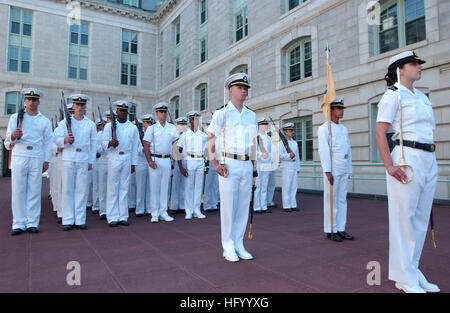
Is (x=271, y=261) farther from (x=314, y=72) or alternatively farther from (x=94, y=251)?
(x=314, y=72)

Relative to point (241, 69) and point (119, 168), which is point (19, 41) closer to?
point (241, 69)

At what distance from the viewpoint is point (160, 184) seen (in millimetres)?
7039

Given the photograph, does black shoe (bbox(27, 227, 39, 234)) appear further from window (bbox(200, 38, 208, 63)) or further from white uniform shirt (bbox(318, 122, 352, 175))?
window (bbox(200, 38, 208, 63))

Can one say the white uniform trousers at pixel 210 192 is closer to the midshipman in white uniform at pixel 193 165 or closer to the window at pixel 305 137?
the midshipman in white uniform at pixel 193 165

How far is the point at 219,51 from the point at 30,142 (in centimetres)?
1674

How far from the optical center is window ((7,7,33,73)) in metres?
25.5

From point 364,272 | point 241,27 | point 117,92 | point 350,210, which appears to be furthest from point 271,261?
point 117,92

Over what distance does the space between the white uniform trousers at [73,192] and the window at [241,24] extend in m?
15.2

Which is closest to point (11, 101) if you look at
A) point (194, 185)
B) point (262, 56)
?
point (262, 56)

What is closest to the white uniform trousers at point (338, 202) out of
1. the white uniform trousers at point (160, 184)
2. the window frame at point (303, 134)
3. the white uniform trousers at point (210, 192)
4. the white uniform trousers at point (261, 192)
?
the white uniform trousers at point (261, 192)

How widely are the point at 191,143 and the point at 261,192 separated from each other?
Answer: 2.24m

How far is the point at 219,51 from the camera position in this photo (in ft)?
68.1

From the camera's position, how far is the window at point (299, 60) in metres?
15.0

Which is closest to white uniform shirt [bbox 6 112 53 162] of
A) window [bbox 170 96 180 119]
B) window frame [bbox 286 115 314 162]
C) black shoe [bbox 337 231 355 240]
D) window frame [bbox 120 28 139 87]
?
black shoe [bbox 337 231 355 240]
